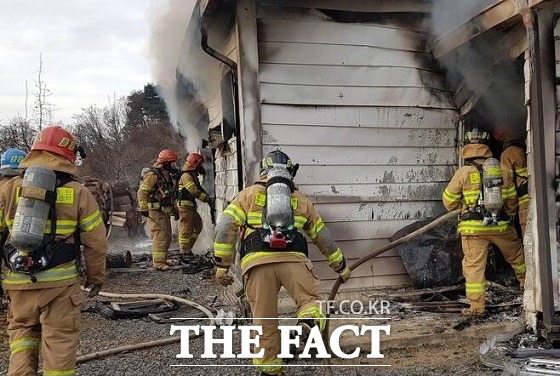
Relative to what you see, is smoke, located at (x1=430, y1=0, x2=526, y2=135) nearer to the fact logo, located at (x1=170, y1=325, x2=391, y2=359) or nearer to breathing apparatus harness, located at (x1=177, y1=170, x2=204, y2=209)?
A: the fact logo, located at (x1=170, y1=325, x2=391, y2=359)

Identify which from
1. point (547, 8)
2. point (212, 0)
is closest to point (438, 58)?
point (547, 8)

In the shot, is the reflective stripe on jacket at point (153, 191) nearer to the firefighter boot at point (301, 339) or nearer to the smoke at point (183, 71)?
the smoke at point (183, 71)

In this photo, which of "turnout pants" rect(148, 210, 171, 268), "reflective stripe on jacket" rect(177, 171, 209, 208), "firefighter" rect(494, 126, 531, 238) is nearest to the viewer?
"firefighter" rect(494, 126, 531, 238)

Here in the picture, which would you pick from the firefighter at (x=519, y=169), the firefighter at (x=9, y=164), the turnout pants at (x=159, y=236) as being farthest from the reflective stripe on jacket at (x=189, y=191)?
the firefighter at (x=519, y=169)

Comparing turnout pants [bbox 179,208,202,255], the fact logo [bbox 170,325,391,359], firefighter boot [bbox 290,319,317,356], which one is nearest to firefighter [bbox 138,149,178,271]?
turnout pants [bbox 179,208,202,255]

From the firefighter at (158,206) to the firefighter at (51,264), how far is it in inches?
217

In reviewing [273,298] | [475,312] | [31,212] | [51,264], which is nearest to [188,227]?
[475,312]

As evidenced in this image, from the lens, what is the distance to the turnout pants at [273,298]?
149 inches

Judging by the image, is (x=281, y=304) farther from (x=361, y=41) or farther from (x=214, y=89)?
(x=214, y=89)

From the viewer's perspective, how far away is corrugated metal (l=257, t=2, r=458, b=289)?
216 inches

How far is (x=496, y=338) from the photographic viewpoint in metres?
4.41

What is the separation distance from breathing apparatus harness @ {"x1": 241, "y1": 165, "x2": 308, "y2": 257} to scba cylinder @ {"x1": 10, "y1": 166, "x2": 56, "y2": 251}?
→ 1.42 metres

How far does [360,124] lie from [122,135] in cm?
2805

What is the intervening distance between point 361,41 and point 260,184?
2.51 metres
